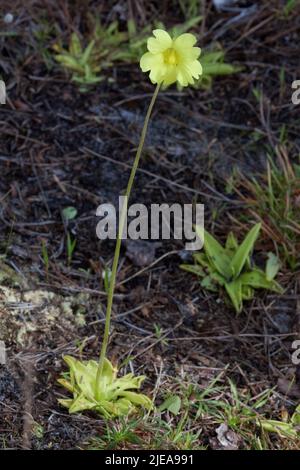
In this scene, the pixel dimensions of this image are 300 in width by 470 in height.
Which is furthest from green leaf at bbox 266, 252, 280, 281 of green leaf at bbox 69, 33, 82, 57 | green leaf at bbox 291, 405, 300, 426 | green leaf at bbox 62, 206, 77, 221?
green leaf at bbox 69, 33, 82, 57

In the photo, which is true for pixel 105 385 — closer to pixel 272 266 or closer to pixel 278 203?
pixel 272 266

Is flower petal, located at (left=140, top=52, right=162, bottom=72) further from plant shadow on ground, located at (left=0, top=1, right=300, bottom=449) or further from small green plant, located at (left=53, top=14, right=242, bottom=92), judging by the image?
small green plant, located at (left=53, top=14, right=242, bottom=92)

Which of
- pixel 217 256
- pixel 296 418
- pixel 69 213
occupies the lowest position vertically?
pixel 296 418

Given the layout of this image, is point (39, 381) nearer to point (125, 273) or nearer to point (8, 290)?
point (8, 290)

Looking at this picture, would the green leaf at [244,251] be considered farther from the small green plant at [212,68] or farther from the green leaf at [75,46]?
the green leaf at [75,46]

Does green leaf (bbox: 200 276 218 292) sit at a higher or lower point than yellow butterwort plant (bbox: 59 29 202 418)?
higher

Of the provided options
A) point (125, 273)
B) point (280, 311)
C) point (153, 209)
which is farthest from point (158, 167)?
point (280, 311)

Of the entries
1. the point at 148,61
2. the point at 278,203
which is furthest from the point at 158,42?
the point at 278,203
